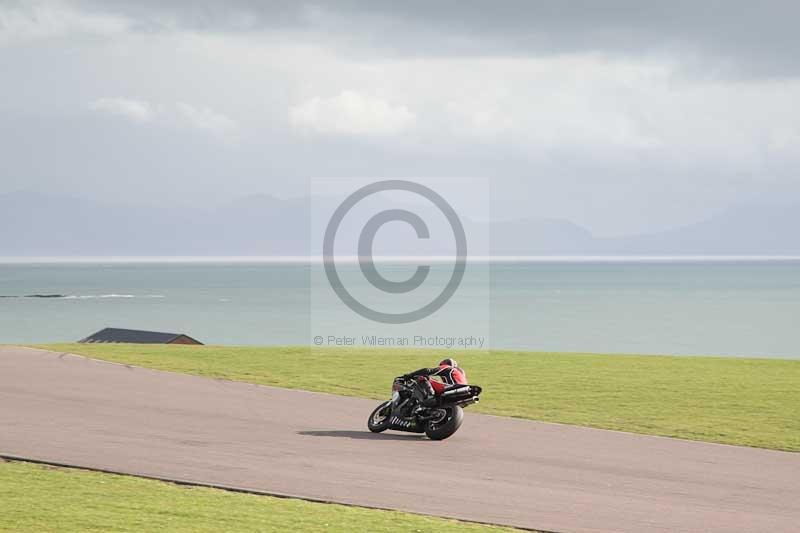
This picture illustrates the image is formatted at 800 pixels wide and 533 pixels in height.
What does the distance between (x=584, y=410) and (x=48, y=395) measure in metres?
11.6

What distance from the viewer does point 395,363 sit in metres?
32.8

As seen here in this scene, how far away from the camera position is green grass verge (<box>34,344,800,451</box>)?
21.2 meters

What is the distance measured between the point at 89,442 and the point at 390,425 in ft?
17.6

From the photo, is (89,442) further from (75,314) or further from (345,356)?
(75,314)

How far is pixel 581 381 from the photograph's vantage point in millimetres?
28109

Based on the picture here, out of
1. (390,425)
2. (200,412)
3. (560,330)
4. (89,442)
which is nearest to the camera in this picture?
(89,442)

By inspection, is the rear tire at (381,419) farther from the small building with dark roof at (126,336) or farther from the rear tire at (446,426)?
the small building with dark roof at (126,336)

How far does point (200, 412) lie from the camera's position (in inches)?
814

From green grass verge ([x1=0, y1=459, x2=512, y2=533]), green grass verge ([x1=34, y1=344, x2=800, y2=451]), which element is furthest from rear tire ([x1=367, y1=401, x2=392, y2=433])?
green grass verge ([x1=0, y1=459, x2=512, y2=533])

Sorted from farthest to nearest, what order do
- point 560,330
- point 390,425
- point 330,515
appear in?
point 560,330 → point 390,425 → point 330,515

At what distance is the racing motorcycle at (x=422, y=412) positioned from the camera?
60.5 feet

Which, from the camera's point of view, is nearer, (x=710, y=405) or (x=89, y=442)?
(x=89, y=442)

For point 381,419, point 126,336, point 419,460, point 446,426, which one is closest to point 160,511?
point 419,460

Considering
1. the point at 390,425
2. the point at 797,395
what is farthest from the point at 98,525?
the point at 797,395
